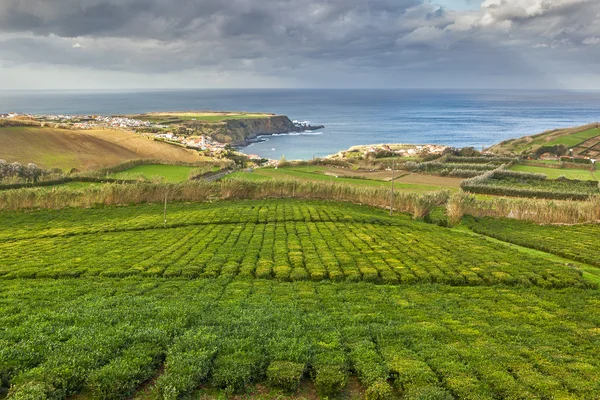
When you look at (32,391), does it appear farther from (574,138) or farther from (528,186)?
(574,138)

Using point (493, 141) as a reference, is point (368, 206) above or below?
below

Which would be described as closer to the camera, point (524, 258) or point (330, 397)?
point (330, 397)

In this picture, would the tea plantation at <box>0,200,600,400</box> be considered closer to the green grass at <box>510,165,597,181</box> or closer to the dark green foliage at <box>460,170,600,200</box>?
the dark green foliage at <box>460,170,600,200</box>

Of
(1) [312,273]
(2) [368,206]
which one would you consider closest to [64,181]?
(2) [368,206]

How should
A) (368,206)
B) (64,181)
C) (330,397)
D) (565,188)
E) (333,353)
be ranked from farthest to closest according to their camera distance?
(565,188)
(64,181)
(368,206)
(333,353)
(330,397)

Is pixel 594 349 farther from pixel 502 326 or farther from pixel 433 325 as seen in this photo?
pixel 433 325

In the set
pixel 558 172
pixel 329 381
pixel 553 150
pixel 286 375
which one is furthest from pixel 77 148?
pixel 553 150

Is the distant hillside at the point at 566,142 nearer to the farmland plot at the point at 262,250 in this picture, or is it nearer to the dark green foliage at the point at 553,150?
the dark green foliage at the point at 553,150
